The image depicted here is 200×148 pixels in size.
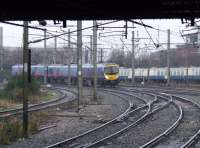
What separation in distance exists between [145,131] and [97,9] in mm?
7491

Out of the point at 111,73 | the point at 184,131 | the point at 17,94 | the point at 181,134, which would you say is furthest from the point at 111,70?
the point at 181,134

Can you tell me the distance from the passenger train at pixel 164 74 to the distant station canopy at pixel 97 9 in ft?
212

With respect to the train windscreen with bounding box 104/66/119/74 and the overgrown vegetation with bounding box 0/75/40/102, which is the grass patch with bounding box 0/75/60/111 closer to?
the overgrown vegetation with bounding box 0/75/40/102

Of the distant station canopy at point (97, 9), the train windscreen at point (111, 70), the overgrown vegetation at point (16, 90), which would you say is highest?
the distant station canopy at point (97, 9)

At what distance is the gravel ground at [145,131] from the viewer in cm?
1666

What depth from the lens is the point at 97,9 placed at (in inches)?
564

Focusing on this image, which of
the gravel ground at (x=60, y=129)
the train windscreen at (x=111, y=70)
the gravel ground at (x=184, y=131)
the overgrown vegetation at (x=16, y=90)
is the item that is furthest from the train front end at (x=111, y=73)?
the gravel ground at (x=184, y=131)

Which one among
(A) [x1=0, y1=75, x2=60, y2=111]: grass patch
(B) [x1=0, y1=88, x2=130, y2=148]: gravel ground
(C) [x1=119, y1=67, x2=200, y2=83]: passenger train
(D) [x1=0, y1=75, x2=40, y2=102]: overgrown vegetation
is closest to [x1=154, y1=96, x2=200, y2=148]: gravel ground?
(B) [x1=0, y1=88, x2=130, y2=148]: gravel ground

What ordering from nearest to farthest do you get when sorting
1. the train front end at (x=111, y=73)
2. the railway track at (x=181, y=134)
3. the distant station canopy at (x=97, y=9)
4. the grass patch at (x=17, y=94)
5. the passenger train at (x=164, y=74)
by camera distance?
the distant station canopy at (x=97, y=9), the railway track at (x=181, y=134), the grass patch at (x=17, y=94), the train front end at (x=111, y=73), the passenger train at (x=164, y=74)

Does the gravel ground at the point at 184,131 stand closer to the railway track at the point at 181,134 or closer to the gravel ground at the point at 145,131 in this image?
the railway track at the point at 181,134

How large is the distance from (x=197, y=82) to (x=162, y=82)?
6726 millimetres

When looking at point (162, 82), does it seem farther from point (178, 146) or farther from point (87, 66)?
point (178, 146)

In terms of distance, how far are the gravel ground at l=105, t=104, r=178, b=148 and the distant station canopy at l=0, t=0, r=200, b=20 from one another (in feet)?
13.4

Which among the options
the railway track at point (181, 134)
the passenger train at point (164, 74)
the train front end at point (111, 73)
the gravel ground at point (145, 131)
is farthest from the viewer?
the passenger train at point (164, 74)
